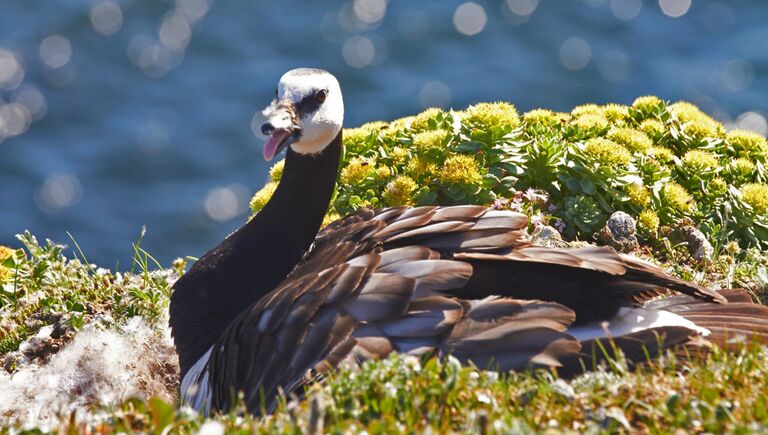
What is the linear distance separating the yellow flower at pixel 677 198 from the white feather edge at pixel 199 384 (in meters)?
3.22

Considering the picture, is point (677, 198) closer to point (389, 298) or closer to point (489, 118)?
point (489, 118)

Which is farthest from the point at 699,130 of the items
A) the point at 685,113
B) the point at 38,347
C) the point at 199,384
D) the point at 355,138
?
the point at 38,347

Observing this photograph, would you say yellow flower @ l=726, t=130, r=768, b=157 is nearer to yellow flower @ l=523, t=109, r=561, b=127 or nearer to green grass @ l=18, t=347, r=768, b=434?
yellow flower @ l=523, t=109, r=561, b=127

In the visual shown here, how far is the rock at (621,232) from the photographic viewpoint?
6371 millimetres

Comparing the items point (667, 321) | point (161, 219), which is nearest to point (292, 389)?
point (667, 321)

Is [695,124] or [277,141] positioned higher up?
[695,124]

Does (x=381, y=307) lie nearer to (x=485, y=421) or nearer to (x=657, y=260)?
(x=485, y=421)

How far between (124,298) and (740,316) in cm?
372

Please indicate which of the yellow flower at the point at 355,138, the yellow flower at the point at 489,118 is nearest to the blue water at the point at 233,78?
the yellow flower at the point at 355,138

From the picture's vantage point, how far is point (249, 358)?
471 centimetres

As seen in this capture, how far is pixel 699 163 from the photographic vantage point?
684 centimetres

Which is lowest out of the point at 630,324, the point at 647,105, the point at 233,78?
the point at 630,324

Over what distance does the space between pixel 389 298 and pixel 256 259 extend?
1.30m

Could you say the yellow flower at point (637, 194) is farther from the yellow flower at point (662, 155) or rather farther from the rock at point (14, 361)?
the rock at point (14, 361)
